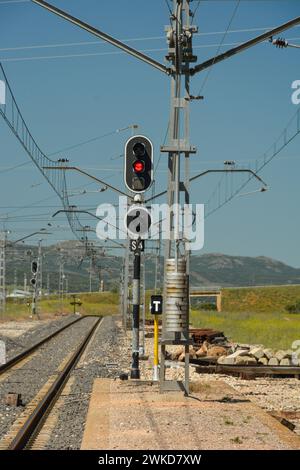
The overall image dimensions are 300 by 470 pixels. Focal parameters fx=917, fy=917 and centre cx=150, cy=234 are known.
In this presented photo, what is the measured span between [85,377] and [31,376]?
59.1 inches

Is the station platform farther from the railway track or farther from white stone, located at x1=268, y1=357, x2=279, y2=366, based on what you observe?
white stone, located at x1=268, y1=357, x2=279, y2=366

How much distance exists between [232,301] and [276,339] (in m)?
105

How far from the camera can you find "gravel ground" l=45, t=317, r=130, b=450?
12750 millimetres

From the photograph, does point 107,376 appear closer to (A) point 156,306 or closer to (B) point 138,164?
(A) point 156,306

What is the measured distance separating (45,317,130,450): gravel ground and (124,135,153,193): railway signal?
4.10m

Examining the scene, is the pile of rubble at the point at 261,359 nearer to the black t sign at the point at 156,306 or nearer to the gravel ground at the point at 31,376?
the gravel ground at the point at 31,376

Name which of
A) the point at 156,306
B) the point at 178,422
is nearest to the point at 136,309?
the point at 156,306

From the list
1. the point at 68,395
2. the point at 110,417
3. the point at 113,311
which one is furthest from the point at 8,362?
the point at 113,311

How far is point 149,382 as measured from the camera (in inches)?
725

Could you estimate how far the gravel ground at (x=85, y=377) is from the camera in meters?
12.8

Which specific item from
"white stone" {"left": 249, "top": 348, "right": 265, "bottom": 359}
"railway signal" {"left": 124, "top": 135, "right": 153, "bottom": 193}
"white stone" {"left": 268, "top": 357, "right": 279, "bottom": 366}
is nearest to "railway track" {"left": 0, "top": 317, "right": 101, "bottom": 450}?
"railway signal" {"left": 124, "top": 135, "right": 153, "bottom": 193}

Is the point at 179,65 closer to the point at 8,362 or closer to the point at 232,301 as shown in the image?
the point at 8,362

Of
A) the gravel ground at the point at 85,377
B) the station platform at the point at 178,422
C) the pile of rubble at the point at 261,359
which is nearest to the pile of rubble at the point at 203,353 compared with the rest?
the gravel ground at the point at 85,377

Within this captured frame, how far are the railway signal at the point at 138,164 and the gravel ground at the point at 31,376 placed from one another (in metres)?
4.51
